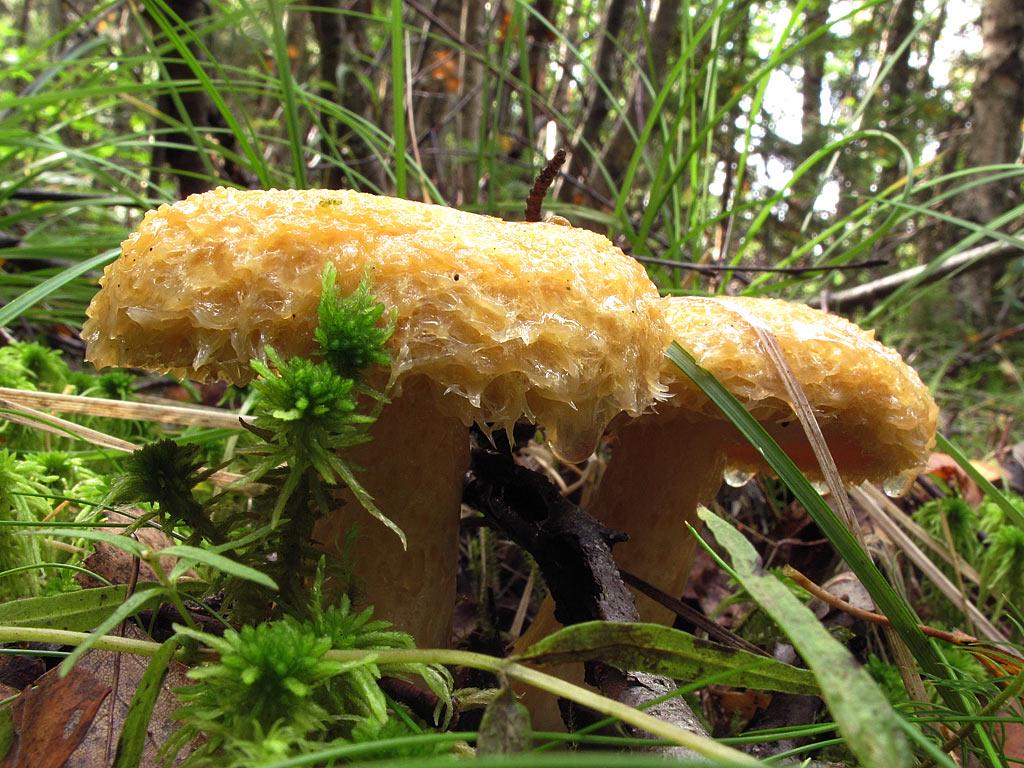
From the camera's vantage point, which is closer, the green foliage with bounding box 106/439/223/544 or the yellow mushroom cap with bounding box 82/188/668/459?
the yellow mushroom cap with bounding box 82/188/668/459

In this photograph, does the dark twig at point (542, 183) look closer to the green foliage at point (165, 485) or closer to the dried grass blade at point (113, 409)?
the dried grass blade at point (113, 409)

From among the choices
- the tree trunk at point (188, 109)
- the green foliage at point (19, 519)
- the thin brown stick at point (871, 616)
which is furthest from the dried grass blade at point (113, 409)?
the tree trunk at point (188, 109)

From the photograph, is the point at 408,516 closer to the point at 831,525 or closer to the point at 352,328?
the point at 352,328

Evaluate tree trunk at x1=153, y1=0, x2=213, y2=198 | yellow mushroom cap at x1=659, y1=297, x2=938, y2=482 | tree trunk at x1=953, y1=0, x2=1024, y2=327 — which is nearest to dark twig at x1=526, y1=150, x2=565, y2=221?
yellow mushroom cap at x1=659, y1=297, x2=938, y2=482

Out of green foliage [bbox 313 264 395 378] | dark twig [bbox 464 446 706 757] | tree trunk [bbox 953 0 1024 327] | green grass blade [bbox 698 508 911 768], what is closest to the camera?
green grass blade [bbox 698 508 911 768]

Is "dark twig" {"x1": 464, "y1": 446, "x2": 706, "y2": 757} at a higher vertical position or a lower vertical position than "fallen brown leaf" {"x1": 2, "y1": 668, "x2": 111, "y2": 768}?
higher

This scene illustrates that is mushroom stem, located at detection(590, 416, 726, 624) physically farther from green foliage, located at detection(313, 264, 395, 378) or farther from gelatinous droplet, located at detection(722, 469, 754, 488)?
green foliage, located at detection(313, 264, 395, 378)

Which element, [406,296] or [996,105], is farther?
[996,105]

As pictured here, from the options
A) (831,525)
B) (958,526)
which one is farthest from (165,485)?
Answer: (958,526)
